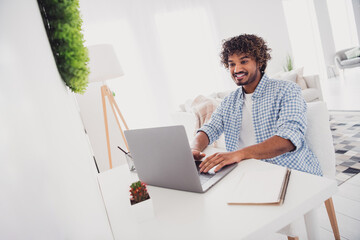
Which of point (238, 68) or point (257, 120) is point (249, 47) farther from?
point (257, 120)

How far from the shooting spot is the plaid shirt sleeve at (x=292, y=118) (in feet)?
3.89

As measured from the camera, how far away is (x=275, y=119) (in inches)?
54.4

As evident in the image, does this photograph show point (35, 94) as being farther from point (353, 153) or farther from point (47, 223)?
point (353, 153)

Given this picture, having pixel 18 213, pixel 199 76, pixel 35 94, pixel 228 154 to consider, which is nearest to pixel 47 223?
pixel 18 213

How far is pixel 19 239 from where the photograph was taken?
0.13 m

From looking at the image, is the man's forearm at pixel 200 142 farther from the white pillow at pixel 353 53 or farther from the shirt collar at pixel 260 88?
the white pillow at pixel 353 53

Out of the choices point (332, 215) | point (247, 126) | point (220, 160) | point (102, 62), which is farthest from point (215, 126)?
point (102, 62)

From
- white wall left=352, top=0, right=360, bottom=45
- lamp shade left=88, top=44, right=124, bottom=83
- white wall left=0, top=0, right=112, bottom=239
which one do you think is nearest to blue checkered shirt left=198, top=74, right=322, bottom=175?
white wall left=0, top=0, right=112, bottom=239

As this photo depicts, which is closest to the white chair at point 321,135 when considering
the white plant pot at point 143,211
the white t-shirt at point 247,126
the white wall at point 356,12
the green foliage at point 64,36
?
the white t-shirt at point 247,126

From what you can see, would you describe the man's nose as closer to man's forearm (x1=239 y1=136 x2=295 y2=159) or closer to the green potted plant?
man's forearm (x1=239 y1=136 x2=295 y2=159)

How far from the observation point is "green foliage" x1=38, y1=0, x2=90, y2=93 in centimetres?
78

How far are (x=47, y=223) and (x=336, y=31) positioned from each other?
9.42 meters

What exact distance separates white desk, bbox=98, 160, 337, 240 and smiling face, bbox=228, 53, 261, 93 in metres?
0.74

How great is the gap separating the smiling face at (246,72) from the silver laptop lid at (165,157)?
843 millimetres
